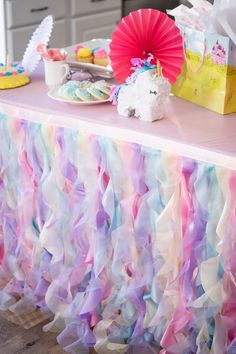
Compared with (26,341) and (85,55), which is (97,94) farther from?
(26,341)

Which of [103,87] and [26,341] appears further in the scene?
[26,341]

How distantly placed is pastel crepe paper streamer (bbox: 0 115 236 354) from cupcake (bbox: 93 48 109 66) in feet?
1.31

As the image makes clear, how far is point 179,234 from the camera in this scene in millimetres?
1589

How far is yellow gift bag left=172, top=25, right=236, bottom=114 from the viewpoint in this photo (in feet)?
5.33

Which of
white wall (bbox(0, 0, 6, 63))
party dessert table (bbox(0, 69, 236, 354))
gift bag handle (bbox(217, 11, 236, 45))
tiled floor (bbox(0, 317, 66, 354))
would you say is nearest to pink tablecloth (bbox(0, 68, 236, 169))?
party dessert table (bbox(0, 69, 236, 354))

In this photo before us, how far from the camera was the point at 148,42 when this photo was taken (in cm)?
176

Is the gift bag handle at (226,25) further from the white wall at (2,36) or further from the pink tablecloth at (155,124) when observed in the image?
the white wall at (2,36)

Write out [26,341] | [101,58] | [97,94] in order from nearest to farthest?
[97,94] < [26,341] < [101,58]

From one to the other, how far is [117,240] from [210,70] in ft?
1.72

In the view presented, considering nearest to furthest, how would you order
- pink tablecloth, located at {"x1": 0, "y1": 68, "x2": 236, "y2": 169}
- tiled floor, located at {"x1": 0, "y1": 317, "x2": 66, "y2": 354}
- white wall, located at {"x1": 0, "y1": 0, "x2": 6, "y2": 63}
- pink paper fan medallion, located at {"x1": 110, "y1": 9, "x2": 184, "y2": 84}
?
1. pink tablecloth, located at {"x1": 0, "y1": 68, "x2": 236, "y2": 169}
2. pink paper fan medallion, located at {"x1": 110, "y1": 9, "x2": 184, "y2": 84}
3. tiled floor, located at {"x1": 0, "y1": 317, "x2": 66, "y2": 354}
4. white wall, located at {"x1": 0, "y1": 0, "x2": 6, "y2": 63}

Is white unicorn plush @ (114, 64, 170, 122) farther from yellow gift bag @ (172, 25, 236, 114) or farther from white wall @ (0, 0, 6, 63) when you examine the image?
white wall @ (0, 0, 6, 63)

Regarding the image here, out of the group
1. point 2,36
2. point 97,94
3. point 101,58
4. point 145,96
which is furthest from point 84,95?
point 2,36

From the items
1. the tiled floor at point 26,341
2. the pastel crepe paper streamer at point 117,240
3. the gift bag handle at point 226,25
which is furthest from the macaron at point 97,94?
the tiled floor at point 26,341

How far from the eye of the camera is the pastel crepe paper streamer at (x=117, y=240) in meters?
1.53
